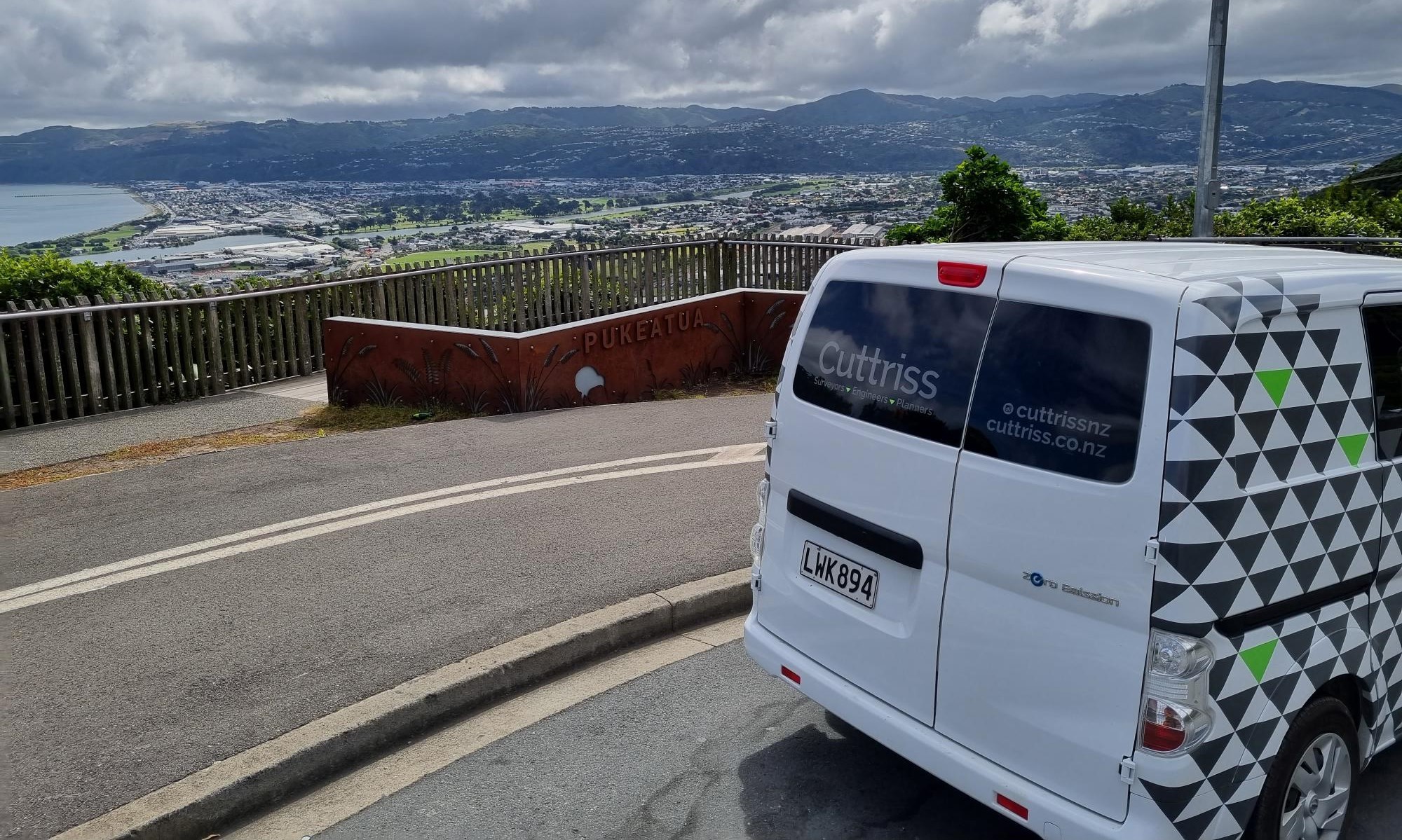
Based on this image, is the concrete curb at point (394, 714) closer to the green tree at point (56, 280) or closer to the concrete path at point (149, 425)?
the concrete path at point (149, 425)

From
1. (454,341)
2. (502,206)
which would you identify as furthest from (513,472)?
(502,206)

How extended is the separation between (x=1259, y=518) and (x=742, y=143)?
52243 mm

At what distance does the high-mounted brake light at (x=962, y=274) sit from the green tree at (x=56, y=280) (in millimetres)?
11051

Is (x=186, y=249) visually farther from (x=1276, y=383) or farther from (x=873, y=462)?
(x=1276, y=383)

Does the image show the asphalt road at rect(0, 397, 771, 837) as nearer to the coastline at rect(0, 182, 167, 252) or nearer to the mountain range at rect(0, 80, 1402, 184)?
the coastline at rect(0, 182, 167, 252)

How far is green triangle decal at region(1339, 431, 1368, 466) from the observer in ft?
11.1

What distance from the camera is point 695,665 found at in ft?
17.6

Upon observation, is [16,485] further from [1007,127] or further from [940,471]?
[1007,127]

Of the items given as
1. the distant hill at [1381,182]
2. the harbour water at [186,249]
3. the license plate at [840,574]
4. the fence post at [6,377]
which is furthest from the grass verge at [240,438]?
the distant hill at [1381,182]

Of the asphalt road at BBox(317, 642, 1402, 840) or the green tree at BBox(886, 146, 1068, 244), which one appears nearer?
the asphalt road at BBox(317, 642, 1402, 840)

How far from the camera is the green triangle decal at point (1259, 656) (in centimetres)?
309

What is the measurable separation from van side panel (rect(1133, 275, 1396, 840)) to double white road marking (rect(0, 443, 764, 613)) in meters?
5.35

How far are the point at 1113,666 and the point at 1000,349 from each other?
995mm

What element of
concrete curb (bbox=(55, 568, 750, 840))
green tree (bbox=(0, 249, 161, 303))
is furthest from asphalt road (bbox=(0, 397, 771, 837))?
green tree (bbox=(0, 249, 161, 303))
